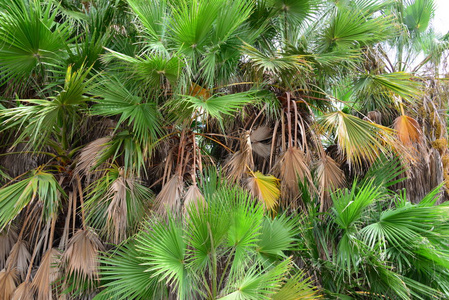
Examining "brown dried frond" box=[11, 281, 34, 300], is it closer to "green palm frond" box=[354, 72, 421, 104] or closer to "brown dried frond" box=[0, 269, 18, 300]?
"brown dried frond" box=[0, 269, 18, 300]

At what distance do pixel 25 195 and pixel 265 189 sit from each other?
2.05 meters

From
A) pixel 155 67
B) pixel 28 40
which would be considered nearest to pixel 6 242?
pixel 28 40

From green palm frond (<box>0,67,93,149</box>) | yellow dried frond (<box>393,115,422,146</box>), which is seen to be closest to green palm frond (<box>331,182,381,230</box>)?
yellow dried frond (<box>393,115,422,146</box>)

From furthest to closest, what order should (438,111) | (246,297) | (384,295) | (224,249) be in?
(438,111) → (384,295) → (224,249) → (246,297)

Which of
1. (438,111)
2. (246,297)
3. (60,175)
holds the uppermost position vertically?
(438,111)

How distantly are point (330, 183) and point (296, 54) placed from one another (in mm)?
1340

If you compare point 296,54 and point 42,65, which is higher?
point 296,54

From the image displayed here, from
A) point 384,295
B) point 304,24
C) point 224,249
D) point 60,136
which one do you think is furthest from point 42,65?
point 384,295

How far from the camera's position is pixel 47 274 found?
3.50 metres

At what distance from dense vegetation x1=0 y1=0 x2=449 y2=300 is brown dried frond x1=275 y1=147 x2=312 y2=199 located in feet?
0.04

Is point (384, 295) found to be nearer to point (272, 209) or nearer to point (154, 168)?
point (272, 209)

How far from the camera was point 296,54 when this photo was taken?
4160 mm

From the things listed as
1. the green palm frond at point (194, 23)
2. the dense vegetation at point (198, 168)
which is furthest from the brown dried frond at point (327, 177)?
the green palm frond at point (194, 23)

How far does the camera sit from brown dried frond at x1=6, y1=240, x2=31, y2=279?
12.3 ft
